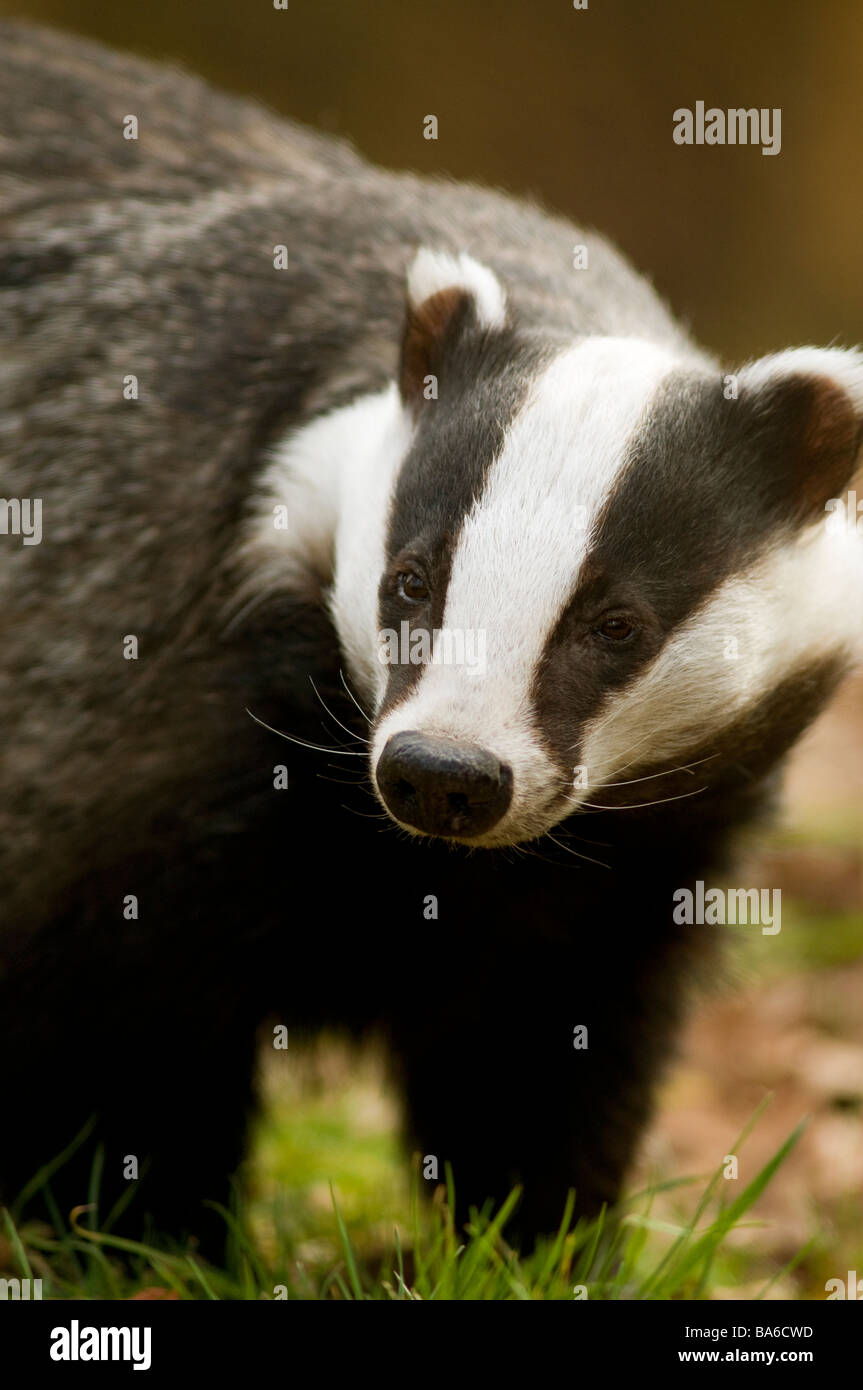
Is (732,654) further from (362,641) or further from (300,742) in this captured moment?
(300,742)

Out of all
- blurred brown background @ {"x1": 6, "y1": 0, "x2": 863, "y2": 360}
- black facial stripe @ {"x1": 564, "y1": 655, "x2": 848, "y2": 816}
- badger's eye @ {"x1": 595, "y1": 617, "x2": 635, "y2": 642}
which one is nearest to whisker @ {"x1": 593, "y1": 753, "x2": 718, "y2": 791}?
black facial stripe @ {"x1": 564, "y1": 655, "x2": 848, "y2": 816}

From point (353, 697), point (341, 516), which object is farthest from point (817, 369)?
point (353, 697)

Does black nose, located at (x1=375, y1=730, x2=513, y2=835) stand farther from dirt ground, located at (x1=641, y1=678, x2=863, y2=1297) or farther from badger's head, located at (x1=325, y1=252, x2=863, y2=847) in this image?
dirt ground, located at (x1=641, y1=678, x2=863, y2=1297)

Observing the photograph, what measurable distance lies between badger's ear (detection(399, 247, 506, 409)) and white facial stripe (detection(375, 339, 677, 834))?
0.82 ft

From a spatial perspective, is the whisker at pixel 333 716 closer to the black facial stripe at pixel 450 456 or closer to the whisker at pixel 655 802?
the black facial stripe at pixel 450 456

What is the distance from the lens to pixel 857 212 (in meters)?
9.34

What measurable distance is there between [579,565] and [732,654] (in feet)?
1.16

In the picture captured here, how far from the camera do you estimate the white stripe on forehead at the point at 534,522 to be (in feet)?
8.10

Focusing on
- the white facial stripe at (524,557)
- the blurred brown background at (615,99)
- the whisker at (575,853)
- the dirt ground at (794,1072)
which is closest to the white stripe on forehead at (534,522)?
the white facial stripe at (524,557)

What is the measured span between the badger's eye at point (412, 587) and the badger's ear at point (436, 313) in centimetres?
38

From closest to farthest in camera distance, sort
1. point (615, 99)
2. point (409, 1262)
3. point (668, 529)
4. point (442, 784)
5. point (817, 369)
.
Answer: point (442, 784)
point (668, 529)
point (817, 369)
point (409, 1262)
point (615, 99)

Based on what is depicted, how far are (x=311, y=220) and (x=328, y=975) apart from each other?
1510mm

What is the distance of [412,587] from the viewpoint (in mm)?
2637
